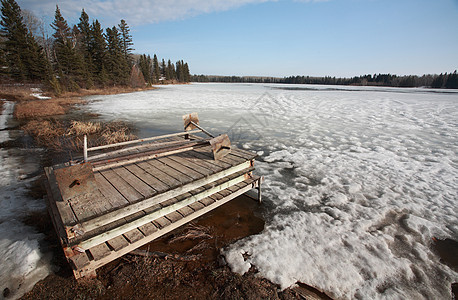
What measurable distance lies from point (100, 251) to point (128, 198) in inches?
25.4

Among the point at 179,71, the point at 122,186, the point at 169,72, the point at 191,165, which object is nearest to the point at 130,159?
the point at 122,186

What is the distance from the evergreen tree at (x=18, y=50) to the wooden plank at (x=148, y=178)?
38.7m

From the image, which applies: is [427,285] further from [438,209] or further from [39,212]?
[39,212]

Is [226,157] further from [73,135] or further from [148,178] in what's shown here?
[73,135]

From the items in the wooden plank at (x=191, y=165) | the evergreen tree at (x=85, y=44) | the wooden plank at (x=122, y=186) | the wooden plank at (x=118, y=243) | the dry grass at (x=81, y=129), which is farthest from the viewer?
the evergreen tree at (x=85, y=44)

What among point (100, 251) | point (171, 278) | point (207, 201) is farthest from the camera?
point (207, 201)

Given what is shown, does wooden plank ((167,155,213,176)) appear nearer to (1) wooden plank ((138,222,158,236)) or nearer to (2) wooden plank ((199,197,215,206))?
(2) wooden plank ((199,197,215,206))

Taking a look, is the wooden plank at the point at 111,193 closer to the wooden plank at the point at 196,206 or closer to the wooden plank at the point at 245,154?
the wooden plank at the point at 196,206

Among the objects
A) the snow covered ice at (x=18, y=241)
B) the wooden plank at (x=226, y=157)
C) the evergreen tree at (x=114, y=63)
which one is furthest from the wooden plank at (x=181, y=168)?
the evergreen tree at (x=114, y=63)

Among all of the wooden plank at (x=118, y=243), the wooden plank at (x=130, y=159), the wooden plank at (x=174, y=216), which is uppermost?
the wooden plank at (x=130, y=159)

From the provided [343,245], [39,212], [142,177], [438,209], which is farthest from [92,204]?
[438,209]

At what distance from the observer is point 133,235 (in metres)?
2.63

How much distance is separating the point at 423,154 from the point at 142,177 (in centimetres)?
860

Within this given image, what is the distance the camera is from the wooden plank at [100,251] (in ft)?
7.55
